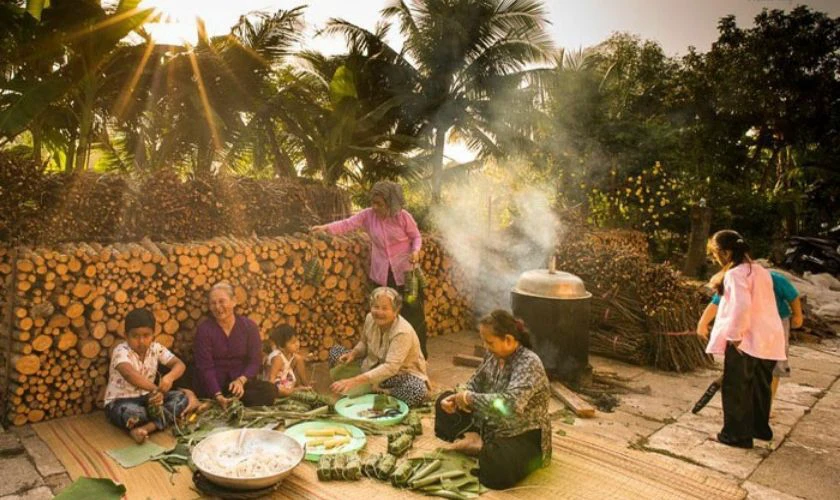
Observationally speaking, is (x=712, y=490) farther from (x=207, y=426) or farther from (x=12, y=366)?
Result: (x=12, y=366)

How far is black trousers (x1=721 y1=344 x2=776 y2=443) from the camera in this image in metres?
4.14

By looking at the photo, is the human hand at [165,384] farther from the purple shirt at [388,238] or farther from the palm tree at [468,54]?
the palm tree at [468,54]

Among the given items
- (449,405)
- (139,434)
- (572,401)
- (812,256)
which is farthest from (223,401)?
(812,256)

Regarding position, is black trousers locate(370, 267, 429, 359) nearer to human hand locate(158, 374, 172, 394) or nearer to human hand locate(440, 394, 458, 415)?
human hand locate(440, 394, 458, 415)

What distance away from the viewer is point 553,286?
5.30m

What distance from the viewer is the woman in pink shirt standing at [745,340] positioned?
159 inches

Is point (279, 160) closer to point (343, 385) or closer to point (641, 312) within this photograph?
point (641, 312)

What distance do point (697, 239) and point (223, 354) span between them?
501 inches

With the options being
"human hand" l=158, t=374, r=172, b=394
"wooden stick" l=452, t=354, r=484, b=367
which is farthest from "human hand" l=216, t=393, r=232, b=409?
"wooden stick" l=452, t=354, r=484, b=367

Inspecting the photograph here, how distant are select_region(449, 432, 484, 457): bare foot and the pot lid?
6.30ft

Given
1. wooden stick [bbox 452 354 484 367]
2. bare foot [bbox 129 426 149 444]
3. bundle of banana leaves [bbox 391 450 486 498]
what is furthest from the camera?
wooden stick [bbox 452 354 484 367]

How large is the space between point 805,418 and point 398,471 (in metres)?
3.78

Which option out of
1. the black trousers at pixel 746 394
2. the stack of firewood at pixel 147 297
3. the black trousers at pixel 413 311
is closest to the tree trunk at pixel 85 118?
the stack of firewood at pixel 147 297

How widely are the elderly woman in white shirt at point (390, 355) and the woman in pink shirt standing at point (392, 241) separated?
36.6 inches
